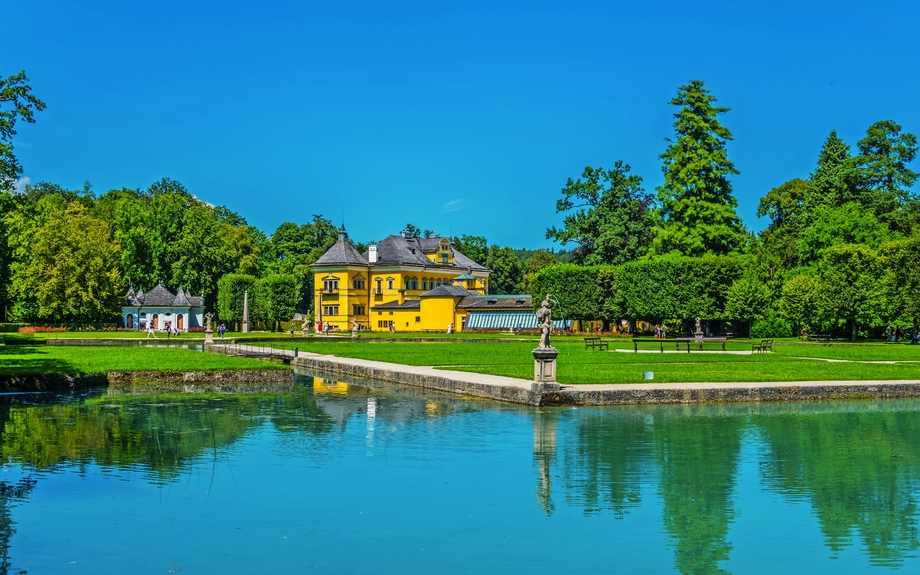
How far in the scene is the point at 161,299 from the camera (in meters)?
76.6

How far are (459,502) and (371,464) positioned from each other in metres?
2.96

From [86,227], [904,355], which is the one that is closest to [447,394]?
[904,355]

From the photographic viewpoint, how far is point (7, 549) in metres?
9.71

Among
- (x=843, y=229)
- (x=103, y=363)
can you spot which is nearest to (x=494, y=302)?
(x=843, y=229)

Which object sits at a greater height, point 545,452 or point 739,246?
point 739,246

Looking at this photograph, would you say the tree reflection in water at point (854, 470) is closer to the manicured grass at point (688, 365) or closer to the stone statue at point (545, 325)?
the stone statue at point (545, 325)

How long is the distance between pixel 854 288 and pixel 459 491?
148 feet

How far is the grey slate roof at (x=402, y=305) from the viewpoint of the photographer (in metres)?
78.5

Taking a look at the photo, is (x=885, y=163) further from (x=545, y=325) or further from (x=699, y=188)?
(x=545, y=325)

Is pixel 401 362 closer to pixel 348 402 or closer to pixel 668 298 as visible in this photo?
pixel 348 402

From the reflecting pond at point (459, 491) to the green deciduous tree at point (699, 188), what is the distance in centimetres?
3971

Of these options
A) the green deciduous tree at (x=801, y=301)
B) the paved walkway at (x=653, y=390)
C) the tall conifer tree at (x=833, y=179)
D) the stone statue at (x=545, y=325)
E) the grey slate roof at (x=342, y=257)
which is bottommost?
the paved walkway at (x=653, y=390)

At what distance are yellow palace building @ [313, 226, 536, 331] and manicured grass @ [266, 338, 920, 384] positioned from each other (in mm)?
34042

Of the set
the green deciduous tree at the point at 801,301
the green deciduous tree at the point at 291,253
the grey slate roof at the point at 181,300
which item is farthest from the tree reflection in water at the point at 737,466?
the green deciduous tree at the point at 291,253
